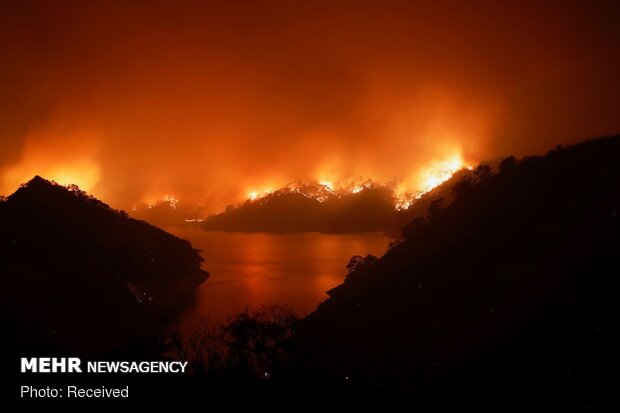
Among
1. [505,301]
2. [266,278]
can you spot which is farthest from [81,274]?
[505,301]

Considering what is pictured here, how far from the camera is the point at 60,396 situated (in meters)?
12.8

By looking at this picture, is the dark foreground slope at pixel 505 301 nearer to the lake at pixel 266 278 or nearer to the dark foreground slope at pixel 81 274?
the lake at pixel 266 278

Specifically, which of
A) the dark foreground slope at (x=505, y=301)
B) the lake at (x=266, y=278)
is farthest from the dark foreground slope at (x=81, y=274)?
the dark foreground slope at (x=505, y=301)

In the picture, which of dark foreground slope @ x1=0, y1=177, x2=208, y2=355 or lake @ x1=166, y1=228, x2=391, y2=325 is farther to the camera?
lake @ x1=166, y1=228, x2=391, y2=325

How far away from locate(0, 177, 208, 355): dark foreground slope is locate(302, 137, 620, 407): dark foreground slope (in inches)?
601

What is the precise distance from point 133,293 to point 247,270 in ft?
132

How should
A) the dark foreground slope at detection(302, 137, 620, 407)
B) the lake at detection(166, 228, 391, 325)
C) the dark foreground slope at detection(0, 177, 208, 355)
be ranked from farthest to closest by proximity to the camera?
1. the lake at detection(166, 228, 391, 325)
2. the dark foreground slope at detection(0, 177, 208, 355)
3. the dark foreground slope at detection(302, 137, 620, 407)

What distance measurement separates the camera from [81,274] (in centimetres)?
4475

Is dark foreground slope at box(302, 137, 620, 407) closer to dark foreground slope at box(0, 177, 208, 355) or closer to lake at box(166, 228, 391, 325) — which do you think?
lake at box(166, 228, 391, 325)

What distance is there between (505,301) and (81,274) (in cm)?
3887

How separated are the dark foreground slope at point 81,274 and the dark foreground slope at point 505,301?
1527 centimetres

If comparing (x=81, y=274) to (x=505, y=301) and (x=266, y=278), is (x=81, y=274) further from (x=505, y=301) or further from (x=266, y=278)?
(x=505, y=301)

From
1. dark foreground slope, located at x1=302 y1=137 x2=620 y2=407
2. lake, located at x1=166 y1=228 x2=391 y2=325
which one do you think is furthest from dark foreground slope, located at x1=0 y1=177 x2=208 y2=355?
dark foreground slope, located at x1=302 y1=137 x2=620 y2=407

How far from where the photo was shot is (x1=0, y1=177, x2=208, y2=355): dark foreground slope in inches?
1334
